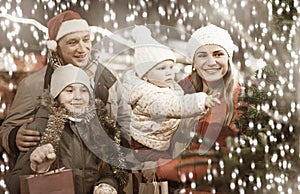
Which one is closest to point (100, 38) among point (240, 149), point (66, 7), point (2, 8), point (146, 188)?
point (66, 7)

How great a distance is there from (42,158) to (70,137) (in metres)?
0.09

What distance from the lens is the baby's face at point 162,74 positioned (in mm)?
1445

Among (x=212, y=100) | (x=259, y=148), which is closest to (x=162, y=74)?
(x=212, y=100)

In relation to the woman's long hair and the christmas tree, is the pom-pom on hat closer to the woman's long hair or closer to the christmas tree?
the woman's long hair

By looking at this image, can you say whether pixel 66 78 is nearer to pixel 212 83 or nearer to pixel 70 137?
pixel 70 137

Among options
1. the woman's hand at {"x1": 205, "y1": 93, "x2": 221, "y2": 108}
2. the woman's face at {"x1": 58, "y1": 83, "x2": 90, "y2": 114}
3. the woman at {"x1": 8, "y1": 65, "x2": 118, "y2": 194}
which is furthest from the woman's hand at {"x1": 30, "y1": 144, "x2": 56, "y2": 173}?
the woman's hand at {"x1": 205, "y1": 93, "x2": 221, "y2": 108}

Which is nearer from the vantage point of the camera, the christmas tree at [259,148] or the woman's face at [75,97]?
the woman's face at [75,97]

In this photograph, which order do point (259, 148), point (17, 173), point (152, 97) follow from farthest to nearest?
point (259, 148) < point (152, 97) < point (17, 173)

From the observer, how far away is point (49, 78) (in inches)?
54.1

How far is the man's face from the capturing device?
4.56 ft

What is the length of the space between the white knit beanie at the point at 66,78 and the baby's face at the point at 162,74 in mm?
181

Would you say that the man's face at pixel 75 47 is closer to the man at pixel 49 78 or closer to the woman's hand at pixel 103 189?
the man at pixel 49 78

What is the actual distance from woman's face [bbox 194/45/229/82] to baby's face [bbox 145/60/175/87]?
0.30 feet

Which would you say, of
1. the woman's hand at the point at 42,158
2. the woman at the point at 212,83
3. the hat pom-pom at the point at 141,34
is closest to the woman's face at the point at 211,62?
the woman at the point at 212,83
